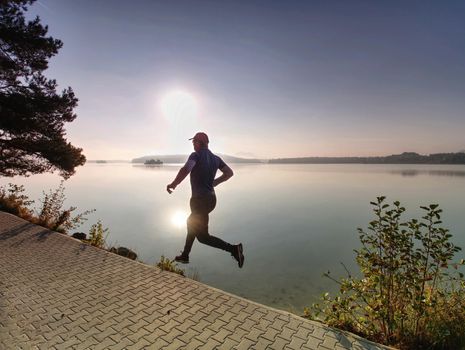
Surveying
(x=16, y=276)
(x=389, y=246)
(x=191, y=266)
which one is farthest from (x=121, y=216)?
(x=389, y=246)

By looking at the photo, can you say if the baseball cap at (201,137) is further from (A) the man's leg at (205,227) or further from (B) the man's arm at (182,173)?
(A) the man's leg at (205,227)

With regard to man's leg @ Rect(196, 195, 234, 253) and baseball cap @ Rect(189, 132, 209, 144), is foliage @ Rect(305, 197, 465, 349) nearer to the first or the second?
man's leg @ Rect(196, 195, 234, 253)

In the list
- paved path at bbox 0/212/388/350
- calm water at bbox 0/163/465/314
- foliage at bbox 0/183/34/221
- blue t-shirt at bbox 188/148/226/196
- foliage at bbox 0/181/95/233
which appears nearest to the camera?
paved path at bbox 0/212/388/350

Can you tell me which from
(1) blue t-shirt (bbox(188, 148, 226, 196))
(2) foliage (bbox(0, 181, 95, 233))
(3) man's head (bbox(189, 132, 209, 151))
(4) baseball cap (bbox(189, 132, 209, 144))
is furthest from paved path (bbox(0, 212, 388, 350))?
(2) foliage (bbox(0, 181, 95, 233))

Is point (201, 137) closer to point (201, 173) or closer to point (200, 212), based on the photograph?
point (201, 173)

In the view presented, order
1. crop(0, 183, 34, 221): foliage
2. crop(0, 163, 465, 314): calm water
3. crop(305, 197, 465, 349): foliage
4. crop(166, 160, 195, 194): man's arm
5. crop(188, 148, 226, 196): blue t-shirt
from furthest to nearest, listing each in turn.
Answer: crop(0, 183, 34, 221): foliage, crop(0, 163, 465, 314): calm water, crop(188, 148, 226, 196): blue t-shirt, crop(166, 160, 195, 194): man's arm, crop(305, 197, 465, 349): foliage

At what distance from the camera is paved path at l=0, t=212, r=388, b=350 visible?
11.4 ft

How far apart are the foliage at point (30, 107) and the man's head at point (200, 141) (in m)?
10.7

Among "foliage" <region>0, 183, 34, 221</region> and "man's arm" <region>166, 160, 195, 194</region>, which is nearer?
"man's arm" <region>166, 160, 195, 194</region>

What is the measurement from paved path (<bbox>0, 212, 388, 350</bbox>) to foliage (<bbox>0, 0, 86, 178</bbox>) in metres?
8.15

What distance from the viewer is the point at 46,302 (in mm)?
4531

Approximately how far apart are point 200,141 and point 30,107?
426 inches

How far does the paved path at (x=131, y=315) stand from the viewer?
3.48 m

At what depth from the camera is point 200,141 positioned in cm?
520
